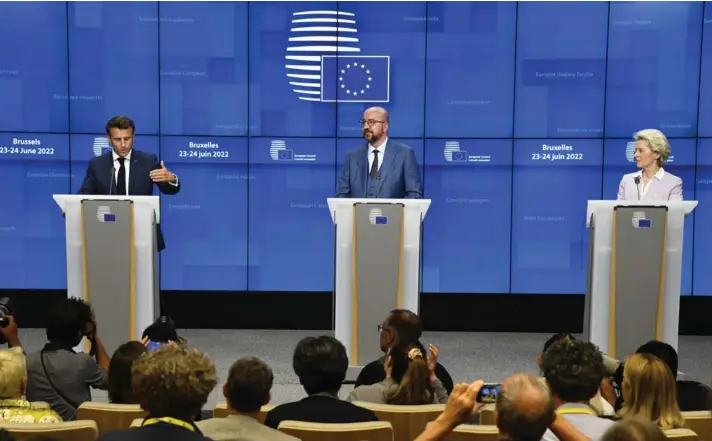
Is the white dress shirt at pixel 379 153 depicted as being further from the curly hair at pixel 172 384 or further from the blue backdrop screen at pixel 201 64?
the curly hair at pixel 172 384

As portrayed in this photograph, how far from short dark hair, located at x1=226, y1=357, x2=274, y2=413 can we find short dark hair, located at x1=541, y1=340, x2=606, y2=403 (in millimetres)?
972

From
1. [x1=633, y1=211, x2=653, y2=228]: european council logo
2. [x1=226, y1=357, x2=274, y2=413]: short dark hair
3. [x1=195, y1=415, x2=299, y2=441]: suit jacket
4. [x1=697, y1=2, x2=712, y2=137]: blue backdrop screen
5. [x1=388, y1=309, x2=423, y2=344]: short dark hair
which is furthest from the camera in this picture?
[x1=697, y1=2, x2=712, y2=137]: blue backdrop screen

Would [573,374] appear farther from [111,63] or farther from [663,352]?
[111,63]

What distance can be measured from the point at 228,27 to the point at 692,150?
4126 millimetres

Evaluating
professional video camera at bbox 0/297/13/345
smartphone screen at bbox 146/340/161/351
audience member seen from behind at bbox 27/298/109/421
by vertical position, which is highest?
professional video camera at bbox 0/297/13/345

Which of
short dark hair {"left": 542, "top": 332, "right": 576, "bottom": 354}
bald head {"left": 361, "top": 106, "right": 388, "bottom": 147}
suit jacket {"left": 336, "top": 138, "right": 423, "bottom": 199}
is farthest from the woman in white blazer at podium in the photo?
short dark hair {"left": 542, "top": 332, "right": 576, "bottom": 354}

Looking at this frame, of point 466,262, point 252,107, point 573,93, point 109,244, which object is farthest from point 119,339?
point 573,93

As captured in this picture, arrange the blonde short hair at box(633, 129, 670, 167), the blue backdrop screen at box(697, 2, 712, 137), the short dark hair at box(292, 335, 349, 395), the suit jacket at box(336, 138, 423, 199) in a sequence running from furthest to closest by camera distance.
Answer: the blue backdrop screen at box(697, 2, 712, 137) < the suit jacket at box(336, 138, 423, 199) < the blonde short hair at box(633, 129, 670, 167) < the short dark hair at box(292, 335, 349, 395)

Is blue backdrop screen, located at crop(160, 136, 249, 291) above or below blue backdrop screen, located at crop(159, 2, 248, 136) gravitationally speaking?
below

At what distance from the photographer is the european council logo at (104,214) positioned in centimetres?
604

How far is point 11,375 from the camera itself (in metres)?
3.47

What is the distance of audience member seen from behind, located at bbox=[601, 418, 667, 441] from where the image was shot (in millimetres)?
2326

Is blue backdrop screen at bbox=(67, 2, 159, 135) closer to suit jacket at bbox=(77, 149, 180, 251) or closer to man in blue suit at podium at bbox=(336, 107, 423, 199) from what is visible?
suit jacket at bbox=(77, 149, 180, 251)

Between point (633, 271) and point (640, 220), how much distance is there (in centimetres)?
33
